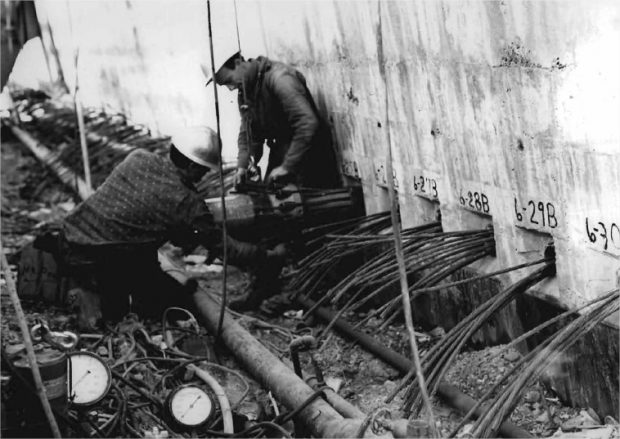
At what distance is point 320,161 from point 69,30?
9674 mm

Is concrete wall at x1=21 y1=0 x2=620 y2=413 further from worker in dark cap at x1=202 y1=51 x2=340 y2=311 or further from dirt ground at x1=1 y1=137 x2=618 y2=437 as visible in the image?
dirt ground at x1=1 y1=137 x2=618 y2=437

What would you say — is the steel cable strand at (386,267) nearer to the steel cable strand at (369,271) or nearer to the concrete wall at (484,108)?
the steel cable strand at (369,271)

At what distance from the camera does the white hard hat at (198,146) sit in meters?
7.97

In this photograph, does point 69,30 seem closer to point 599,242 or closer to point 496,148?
point 496,148

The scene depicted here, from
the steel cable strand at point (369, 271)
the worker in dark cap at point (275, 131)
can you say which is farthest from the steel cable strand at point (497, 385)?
the worker in dark cap at point (275, 131)

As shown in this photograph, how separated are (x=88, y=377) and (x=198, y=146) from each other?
104 inches

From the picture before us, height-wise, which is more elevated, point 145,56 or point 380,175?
point 145,56

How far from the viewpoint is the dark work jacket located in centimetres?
893

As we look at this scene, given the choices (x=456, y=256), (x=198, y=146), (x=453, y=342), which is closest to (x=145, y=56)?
(x=198, y=146)

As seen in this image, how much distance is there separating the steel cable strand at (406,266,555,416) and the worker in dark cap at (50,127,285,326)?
9.61ft

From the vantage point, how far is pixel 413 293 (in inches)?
241

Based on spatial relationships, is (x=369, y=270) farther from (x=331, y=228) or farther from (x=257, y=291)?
(x=257, y=291)

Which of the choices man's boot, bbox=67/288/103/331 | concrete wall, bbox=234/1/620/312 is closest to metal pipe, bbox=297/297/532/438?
concrete wall, bbox=234/1/620/312

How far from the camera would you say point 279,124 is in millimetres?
9398
